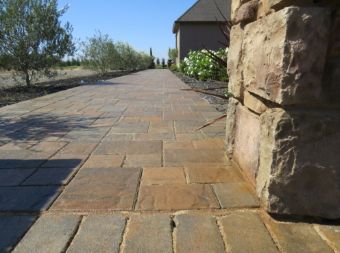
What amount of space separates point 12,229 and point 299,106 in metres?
1.60

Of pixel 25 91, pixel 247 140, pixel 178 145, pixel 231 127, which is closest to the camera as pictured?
pixel 247 140

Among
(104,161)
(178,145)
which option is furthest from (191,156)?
(104,161)

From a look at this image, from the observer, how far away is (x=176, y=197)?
2.35 m

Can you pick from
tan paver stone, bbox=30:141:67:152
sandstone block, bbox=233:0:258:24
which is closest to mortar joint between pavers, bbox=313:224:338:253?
sandstone block, bbox=233:0:258:24

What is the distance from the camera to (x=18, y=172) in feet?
9.27

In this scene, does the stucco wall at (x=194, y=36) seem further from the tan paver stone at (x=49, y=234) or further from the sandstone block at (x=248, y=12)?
the tan paver stone at (x=49, y=234)

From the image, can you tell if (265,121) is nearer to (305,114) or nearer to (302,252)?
(305,114)

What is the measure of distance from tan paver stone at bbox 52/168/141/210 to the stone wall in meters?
0.84

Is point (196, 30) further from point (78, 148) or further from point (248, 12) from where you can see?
point (248, 12)

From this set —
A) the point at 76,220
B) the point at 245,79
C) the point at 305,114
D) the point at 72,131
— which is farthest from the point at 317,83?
the point at 72,131

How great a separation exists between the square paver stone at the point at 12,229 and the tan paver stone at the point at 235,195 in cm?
110

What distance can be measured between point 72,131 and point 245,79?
2.41 m

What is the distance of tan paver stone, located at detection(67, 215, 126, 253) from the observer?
1745mm

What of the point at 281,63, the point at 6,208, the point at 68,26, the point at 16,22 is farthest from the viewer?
the point at 68,26
